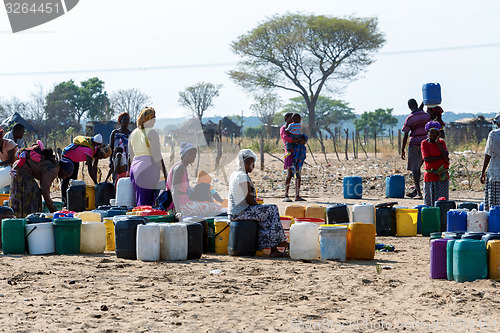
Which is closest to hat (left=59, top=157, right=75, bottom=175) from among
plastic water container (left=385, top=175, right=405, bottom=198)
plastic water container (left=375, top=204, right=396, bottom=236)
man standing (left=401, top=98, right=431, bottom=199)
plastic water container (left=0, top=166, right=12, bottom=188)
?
plastic water container (left=0, top=166, right=12, bottom=188)

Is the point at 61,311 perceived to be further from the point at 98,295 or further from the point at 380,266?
the point at 380,266

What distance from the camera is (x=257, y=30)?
4597 cm

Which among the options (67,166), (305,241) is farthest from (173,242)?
(67,166)

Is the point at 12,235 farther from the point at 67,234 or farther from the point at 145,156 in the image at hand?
the point at 145,156

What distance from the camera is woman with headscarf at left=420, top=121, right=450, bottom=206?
9.84 meters

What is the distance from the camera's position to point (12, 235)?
734cm

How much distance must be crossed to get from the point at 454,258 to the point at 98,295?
2.81 metres

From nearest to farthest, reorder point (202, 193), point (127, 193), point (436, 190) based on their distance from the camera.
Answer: point (202, 193) → point (127, 193) → point (436, 190)

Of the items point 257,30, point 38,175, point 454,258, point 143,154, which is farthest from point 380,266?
point 257,30

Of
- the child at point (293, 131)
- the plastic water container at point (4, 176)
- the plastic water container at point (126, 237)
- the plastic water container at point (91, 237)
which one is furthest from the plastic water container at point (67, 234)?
the child at point (293, 131)

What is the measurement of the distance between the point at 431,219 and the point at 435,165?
106 cm

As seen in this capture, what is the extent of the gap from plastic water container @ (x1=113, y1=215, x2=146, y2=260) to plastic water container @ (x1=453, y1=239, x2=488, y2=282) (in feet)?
10.2

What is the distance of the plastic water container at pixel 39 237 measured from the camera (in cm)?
734

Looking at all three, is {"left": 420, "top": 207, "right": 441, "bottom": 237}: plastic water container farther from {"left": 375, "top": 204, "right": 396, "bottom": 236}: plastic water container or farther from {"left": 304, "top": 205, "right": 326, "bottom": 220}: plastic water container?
{"left": 304, "top": 205, "right": 326, "bottom": 220}: plastic water container
